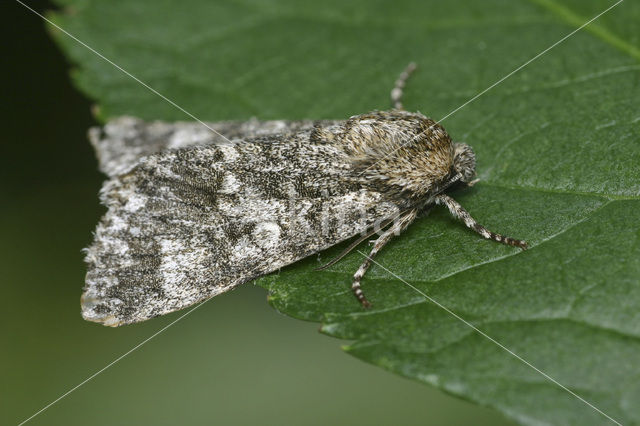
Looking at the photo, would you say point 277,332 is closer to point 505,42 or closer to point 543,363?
point 543,363

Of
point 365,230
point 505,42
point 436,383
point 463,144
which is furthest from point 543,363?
point 505,42

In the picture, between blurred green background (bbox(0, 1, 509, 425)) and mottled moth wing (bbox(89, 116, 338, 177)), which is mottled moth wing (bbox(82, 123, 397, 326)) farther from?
blurred green background (bbox(0, 1, 509, 425))

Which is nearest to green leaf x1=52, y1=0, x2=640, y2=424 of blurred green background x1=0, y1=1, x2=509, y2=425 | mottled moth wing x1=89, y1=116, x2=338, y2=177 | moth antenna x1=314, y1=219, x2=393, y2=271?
moth antenna x1=314, y1=219, x2=393, y2=271

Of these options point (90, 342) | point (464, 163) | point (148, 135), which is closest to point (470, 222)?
point (464, 163)

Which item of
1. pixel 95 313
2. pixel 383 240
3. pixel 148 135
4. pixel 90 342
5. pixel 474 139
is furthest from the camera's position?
pixel 90 342

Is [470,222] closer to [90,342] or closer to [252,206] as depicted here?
[252,206]

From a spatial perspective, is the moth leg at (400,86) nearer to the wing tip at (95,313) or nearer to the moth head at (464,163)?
the moth head at (464,163)

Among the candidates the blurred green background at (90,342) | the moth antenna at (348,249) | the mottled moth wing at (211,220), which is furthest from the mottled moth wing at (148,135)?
the moth antenna at (348,249)
